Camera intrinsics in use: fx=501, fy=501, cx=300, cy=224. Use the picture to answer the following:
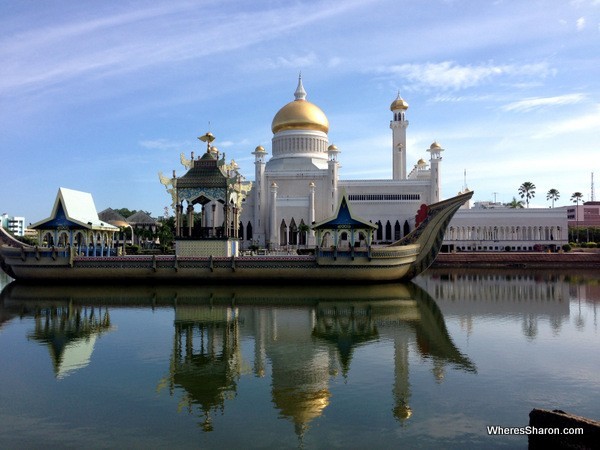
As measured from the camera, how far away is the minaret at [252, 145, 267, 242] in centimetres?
5078

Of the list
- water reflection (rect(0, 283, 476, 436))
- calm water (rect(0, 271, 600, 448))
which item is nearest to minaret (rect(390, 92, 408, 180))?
water reflection (rect(0, 283, 476, 436))

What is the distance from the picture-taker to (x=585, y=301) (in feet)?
70.1

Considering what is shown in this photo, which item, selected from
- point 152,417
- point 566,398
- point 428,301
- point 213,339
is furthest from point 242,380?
point 428,301

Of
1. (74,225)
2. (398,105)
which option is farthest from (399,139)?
(74,225)

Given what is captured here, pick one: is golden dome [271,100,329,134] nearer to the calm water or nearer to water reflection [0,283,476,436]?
water reflection [0,283,476,436]

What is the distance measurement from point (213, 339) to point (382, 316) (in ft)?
20.7

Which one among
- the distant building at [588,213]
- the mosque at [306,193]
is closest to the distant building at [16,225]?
the mosque at [306,193]

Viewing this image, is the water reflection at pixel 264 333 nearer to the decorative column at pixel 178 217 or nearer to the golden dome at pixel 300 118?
the decorative column at pixel 178 217

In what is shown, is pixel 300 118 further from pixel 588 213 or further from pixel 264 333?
pixel 588 213

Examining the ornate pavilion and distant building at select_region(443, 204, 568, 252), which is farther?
distant building at select_region(443, 204, 568, 252)

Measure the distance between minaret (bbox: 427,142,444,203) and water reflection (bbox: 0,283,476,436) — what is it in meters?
27.1

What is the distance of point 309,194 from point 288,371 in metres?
39.7

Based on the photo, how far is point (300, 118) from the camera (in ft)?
179

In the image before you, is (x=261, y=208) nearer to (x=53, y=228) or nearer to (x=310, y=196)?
(x=310, y=196)
